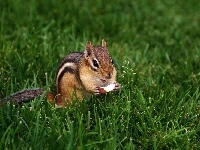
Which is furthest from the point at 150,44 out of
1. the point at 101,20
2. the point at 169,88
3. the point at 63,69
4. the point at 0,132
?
the point at 0,132

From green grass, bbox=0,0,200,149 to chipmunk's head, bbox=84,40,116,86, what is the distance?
0.69 ft

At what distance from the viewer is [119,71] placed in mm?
5461

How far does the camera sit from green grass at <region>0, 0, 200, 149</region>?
12.8ft

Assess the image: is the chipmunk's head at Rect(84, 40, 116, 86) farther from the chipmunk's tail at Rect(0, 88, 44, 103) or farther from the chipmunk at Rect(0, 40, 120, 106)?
the chipmunk's tail at Rect(0, 88, 44, 103)

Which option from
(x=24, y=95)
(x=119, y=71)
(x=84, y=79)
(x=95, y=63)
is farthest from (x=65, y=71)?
(x=119, y=71)

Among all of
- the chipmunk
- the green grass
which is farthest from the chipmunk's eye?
the green grass

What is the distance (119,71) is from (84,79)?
41.6 inches

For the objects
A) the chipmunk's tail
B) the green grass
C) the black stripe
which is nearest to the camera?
the green grass

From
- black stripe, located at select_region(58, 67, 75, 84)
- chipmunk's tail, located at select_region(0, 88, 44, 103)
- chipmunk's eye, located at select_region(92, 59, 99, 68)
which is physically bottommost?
chipmunk's tail, located at select_region(0, 88, 44, 103)

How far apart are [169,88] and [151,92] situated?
20 cm

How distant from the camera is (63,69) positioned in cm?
455

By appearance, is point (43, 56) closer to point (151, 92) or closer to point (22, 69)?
point (22, 69)

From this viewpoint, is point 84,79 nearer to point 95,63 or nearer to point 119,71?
point 95,63

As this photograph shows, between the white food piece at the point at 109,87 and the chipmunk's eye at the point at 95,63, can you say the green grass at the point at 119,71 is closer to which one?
the white food piece at the point at 109,87
